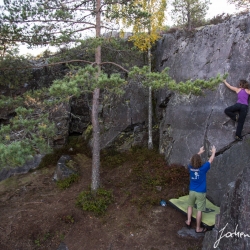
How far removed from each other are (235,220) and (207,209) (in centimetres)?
237

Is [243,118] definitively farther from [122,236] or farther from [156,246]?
[122,236]

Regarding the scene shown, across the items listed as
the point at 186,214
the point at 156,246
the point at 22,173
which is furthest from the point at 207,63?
the point at 22,173

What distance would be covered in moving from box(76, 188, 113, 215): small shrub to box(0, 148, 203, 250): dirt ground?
7.1 inches

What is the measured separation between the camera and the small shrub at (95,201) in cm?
766

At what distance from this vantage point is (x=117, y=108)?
11.7 m

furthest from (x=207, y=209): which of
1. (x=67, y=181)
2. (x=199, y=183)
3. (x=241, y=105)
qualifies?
(x=67, y=181)

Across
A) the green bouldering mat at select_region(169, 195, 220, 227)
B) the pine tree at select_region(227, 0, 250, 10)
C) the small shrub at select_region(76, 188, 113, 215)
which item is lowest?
the small shrub at select_region(76, 188, 113, 215)

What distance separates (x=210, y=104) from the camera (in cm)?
844

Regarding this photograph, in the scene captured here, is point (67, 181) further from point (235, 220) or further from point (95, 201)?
point (235, 220)

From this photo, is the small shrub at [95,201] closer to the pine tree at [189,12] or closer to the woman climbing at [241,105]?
the woman climbing at [241,105]

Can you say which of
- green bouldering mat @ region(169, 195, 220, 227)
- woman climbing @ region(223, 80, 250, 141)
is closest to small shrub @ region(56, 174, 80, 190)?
green bouldering mat @ region(169, 195, 220, 227)

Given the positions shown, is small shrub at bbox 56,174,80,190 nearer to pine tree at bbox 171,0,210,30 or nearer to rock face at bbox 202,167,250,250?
rock face at bbox 202,167,250,250

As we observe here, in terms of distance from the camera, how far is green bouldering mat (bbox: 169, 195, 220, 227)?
625 cm

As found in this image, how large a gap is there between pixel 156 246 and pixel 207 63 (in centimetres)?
676
